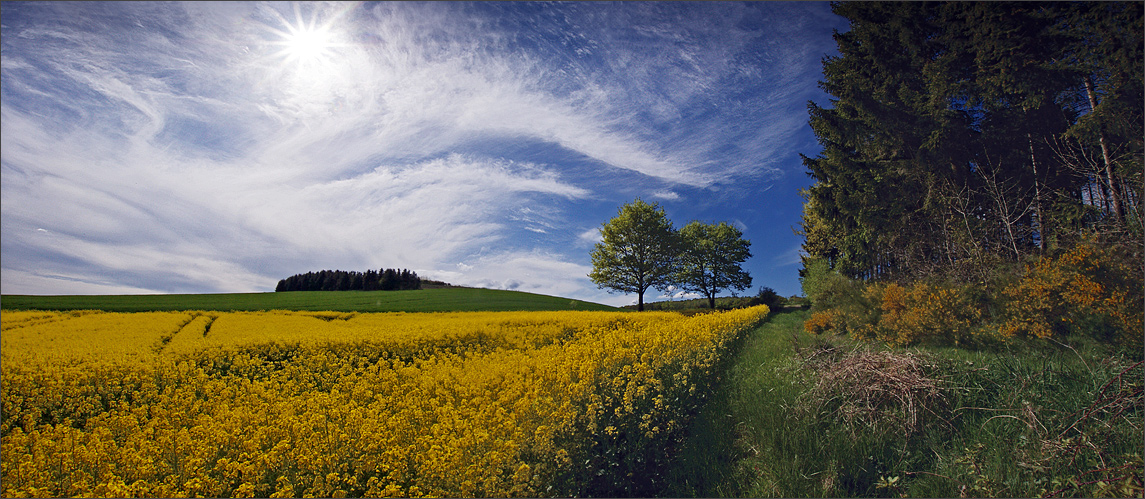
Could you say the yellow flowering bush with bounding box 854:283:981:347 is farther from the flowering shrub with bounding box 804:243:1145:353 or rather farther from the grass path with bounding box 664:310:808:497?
the grass path with bounding box 664:310:808:497

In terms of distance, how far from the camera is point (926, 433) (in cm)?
377

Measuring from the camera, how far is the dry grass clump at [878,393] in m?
3.85

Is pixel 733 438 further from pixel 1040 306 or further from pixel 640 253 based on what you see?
pixel 640 253

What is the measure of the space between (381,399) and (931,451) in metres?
5.61

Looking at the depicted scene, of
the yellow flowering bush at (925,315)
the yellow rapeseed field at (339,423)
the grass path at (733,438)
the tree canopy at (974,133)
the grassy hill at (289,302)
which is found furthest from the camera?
the grassy hill at (289,302)

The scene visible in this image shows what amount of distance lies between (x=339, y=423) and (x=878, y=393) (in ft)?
17.4

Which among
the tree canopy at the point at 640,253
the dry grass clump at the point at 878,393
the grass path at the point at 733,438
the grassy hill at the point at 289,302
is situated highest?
the tree canopy at the point at 640,253

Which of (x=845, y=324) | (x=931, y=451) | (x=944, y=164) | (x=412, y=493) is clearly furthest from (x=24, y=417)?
(x=944, y=164)

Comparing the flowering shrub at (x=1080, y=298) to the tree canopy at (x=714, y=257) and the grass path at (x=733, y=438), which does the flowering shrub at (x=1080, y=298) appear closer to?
the grass path at (x=733, y=438)

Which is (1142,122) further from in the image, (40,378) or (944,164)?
(40,378)

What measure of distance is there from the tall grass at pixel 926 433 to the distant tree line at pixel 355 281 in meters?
34.3

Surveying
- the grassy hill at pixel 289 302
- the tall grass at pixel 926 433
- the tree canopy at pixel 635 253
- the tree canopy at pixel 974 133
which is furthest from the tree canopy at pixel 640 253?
the tall grass at pixel 926 433

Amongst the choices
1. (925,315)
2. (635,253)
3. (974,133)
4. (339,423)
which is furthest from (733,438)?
(635,253)

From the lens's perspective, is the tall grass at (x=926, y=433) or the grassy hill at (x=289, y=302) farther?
the grassy hill at (x=289, y=302)
